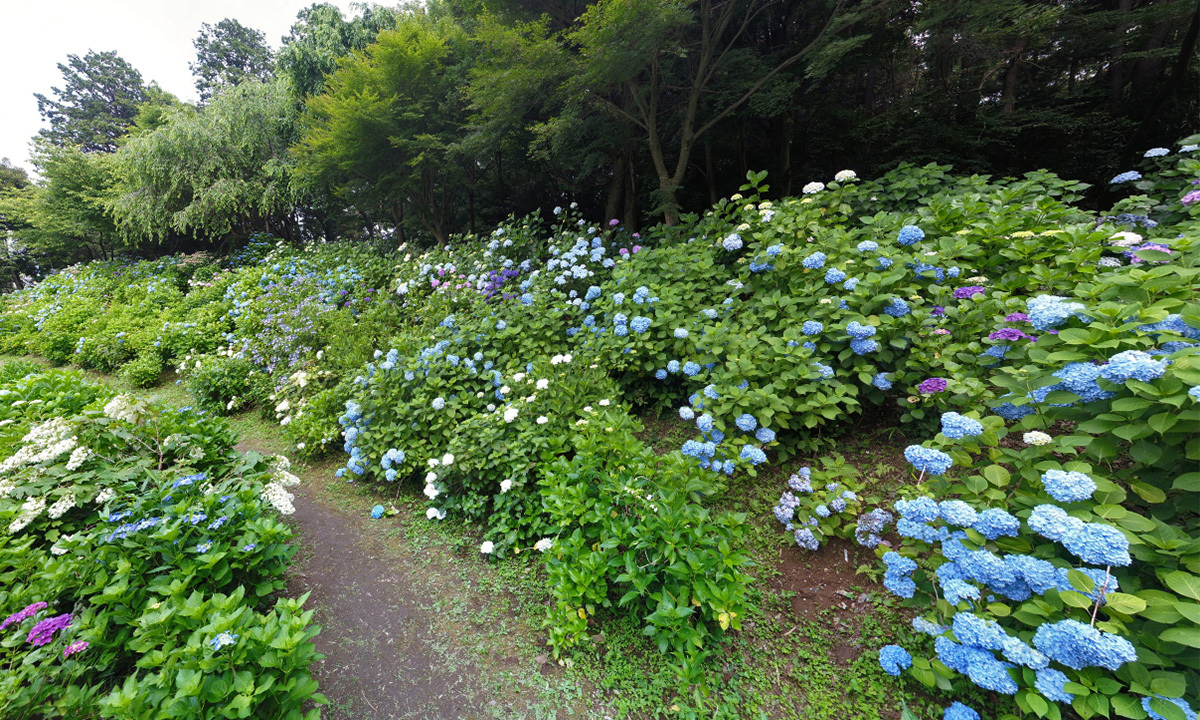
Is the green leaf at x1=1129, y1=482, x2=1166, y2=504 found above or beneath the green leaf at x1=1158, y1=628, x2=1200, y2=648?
Result: above

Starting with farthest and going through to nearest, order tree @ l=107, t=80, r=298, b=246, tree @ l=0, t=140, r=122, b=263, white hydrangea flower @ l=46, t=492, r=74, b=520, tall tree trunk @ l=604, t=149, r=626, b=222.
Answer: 1. tree @ l=0, t=140, r=122, b=263
2. tree @ l=107, t=80, r=298, b=246
3. tall tree trunk @ l=604, t=149, r=626, b=222
4. white hydrangea flower @ l=46, t=492, r=74, b=520

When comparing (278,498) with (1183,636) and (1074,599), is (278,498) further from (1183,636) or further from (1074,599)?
(1183,636)

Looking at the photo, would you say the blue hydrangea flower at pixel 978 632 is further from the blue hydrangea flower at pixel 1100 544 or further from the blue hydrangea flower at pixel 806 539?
the blue hydrangea flower at pixel 806 539

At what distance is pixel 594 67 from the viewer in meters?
4.26

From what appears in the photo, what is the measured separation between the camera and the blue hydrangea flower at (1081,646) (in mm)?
1006

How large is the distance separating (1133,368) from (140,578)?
3.36m

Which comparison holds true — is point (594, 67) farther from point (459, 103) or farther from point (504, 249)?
point (459, 103)

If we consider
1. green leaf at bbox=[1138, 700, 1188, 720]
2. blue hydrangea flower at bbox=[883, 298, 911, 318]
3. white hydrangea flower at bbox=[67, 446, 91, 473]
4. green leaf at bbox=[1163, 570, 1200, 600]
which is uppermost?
white hydrangea flower at bbox=[67, 446, 91, 473]

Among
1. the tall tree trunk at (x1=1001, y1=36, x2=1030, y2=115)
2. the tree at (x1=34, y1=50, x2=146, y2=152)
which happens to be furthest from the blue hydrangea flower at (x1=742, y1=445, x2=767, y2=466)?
the tree at (x1=34, y1=50, x2=146, y2=152)

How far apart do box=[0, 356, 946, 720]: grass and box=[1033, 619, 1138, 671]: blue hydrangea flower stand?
0.57 meters

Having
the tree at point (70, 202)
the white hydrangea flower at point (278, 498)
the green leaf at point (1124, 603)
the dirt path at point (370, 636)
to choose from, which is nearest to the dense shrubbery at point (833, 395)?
the green leaf at point (1124, 603)

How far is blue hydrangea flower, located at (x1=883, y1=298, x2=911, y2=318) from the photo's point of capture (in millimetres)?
2271

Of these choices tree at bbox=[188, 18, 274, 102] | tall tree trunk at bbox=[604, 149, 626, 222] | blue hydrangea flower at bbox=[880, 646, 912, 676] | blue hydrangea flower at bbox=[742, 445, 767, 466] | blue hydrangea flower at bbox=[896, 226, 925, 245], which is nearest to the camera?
blue hydrangea flower at bbox=[880, 646, 912, 676]

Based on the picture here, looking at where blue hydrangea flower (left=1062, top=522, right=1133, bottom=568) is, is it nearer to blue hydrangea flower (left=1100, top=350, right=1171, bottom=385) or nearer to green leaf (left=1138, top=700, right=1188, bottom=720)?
green leaf (left=1138, top=700, right=1188, bottom=720)
